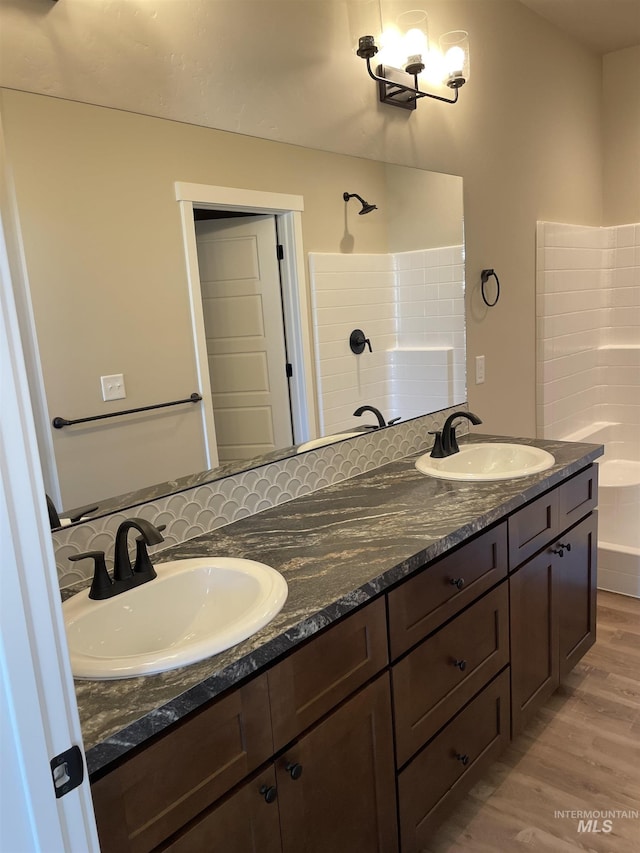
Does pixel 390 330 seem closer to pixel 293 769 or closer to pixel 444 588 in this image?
pixel 444 588

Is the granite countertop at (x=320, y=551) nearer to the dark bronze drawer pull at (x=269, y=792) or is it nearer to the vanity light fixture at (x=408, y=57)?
the dark bronze drawer pull at (x=269, y=792)

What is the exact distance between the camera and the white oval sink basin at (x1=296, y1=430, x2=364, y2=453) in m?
1.94

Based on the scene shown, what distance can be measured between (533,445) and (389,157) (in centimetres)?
116

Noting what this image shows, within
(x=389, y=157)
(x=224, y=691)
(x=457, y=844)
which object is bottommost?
(x=457, y=844)

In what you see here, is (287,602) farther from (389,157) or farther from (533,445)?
(389,157)

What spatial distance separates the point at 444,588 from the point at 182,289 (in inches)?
38.9

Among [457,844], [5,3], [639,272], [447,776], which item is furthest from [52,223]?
[639,272]

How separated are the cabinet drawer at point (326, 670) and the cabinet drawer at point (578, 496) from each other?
0.99 m

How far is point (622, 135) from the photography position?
346cm

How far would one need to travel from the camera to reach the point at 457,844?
1733 mm

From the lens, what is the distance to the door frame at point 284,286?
158 cm

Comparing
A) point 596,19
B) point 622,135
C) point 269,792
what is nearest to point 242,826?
point 269,792

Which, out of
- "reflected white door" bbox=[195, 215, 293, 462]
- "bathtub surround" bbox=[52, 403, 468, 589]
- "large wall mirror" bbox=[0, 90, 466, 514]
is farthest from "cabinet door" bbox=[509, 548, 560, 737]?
"reflected white door" bbox=[195, 215, 293, 462]

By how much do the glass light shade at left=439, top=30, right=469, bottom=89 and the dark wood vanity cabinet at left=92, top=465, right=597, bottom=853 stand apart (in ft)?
4.84
